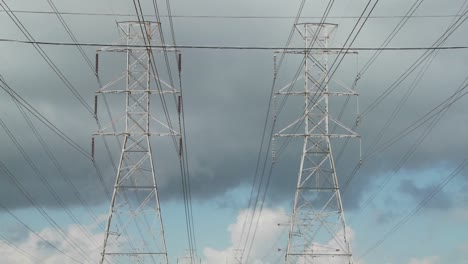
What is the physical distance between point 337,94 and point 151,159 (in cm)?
1489

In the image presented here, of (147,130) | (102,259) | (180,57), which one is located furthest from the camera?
(147,130)

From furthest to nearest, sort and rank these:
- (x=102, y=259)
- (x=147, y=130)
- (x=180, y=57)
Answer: (x=147, y=130), (x=102, y=259), (x=180, y=57)

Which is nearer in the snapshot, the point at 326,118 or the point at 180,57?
the point at 180,57

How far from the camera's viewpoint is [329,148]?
5878cm

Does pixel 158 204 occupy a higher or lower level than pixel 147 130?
lower

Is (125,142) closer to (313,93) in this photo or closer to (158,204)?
(158,204)

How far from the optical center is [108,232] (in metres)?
55.4

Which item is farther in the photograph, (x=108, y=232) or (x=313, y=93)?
(x=313, y=93)

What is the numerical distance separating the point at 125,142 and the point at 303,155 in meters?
13.1

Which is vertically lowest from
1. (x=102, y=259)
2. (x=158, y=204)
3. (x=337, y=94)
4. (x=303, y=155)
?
(x=102, y=259)

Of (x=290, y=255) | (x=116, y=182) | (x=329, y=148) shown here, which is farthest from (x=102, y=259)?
(x=329, y=148)

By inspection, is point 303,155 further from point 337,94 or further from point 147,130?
point 147,130

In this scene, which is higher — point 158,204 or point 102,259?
point 158,204

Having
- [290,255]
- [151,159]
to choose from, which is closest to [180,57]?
[151,159]
